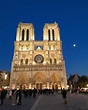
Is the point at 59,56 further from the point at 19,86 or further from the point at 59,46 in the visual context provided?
the point at 19,86

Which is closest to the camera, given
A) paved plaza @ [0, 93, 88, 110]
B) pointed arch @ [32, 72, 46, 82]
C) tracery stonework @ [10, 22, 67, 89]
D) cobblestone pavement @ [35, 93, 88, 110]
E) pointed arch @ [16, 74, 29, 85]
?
cobblestone pavement @ [35, 93, 88, 110]

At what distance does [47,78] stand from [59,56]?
9.12 meters

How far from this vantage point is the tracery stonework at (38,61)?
60.1m

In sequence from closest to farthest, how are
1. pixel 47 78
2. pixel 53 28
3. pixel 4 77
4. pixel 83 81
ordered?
pixel 47 78 → pixel 83 81 → pixel 53 28 → pixel 4 77

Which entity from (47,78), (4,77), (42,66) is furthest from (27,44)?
(4,77)

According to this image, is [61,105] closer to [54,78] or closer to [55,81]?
[55,81]

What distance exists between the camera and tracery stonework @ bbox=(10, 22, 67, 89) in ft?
197

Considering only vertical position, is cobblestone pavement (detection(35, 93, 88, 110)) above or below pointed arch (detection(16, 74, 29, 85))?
below

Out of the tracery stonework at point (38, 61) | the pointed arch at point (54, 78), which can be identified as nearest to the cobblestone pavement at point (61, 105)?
the tracery stonework at point (38, 61)

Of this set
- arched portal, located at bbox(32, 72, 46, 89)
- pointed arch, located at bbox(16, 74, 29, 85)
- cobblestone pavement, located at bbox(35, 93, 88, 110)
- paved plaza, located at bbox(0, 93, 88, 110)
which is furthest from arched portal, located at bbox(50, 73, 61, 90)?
paved plaza, located at bbox(0, 93, 88, 110)

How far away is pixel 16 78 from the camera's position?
5966 cm

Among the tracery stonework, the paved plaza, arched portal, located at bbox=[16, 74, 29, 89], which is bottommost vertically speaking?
the paved plaza

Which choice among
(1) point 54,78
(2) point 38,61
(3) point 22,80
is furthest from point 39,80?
(2) point 38,61

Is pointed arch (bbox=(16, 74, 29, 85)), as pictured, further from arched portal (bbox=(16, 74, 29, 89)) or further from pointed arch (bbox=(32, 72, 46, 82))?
pointed arch (bbox=(32, 72, 46, 82))
